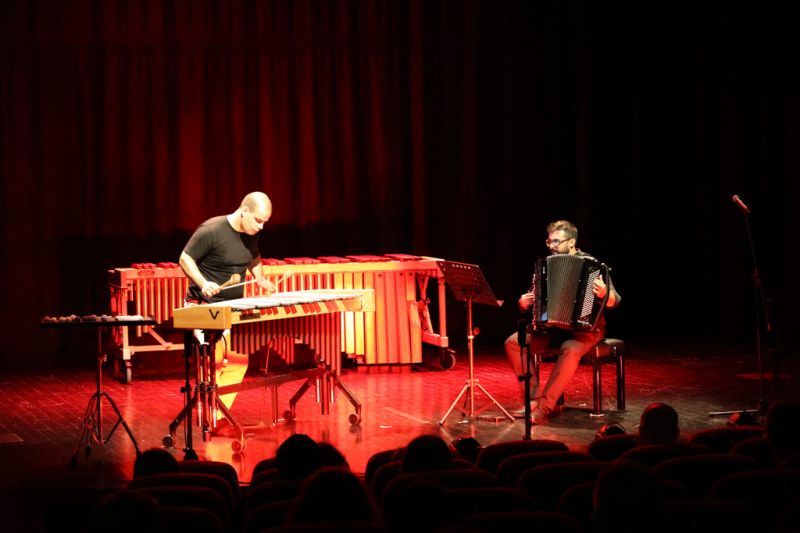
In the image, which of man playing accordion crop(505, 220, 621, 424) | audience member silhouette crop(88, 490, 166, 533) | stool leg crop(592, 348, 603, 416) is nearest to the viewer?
audience member silhouette crop(88, 490, 166, 533)

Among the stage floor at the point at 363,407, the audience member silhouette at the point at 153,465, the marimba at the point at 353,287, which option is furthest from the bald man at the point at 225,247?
the audience member silhouette at the point at 153,465

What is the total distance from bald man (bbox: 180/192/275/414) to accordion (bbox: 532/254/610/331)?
2.15 m

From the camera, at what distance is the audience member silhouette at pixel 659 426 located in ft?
18.7

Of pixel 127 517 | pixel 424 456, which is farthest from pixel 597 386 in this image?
pixel 127 517

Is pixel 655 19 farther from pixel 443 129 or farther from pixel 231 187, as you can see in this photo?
pixel 231 187

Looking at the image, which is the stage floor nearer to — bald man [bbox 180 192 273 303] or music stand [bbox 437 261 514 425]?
music stand [bbox 437 261 514 425]

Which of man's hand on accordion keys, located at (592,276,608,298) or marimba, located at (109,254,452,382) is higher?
man's hand on accordion keys, located at (592,276,608,298)

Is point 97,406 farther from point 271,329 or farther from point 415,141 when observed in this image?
point 415,141

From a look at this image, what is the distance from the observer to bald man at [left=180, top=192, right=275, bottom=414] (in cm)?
909

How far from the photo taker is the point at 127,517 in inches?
141

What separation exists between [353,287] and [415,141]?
8.20ft

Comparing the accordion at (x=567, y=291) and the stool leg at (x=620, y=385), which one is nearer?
the accordion at (x=567, y=291)

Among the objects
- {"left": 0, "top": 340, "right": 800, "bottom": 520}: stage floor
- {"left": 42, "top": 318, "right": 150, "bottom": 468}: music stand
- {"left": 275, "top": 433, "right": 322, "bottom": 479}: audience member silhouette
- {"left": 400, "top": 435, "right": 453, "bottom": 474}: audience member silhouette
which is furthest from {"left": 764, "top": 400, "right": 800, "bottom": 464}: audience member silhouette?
{"left": 42, "top": 318, "right": 150, "bottom": 468}: music stand

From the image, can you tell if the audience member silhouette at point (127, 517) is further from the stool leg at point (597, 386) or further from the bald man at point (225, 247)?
the stool leg at point (597, 386)
